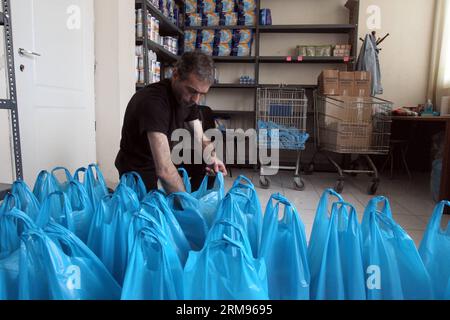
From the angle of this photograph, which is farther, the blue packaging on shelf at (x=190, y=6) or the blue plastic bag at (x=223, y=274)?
the blue packaging on shelf at (x=190, y=6)

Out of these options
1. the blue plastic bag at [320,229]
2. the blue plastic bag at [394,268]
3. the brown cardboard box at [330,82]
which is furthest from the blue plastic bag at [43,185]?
the brown cardboard box at [330,82]

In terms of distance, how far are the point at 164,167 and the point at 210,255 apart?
72cm

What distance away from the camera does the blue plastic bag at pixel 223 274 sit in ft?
2.13

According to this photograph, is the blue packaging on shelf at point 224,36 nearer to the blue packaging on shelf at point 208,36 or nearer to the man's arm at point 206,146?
the blue packaging on shelf at point 208,36

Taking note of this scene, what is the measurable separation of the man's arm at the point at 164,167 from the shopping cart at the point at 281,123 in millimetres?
2243

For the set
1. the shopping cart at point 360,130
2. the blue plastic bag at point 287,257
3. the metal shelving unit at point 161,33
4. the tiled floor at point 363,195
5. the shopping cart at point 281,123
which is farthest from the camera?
the shopping cart at point 281,123

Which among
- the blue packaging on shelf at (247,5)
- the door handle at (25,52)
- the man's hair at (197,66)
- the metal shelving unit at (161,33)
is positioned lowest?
the man's hair at (197,66)

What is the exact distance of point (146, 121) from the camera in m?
1.45

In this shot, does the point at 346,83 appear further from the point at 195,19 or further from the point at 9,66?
the point at 9,66

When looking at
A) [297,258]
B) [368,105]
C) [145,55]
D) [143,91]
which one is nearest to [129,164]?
[143,91]

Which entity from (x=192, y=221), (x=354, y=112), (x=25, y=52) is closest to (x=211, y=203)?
(x=192, y=221)

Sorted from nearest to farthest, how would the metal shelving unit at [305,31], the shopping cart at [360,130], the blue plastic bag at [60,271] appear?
the blue plastic bag at [60,271], the shopping cart at [360,130], the metal shelving unit at [305,31]

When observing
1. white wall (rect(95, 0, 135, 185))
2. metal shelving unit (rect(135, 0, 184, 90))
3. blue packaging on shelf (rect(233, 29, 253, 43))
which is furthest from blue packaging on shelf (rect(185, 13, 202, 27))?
white wall (rect(95, 0, 135, 185))

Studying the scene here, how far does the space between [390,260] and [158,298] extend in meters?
0.56
